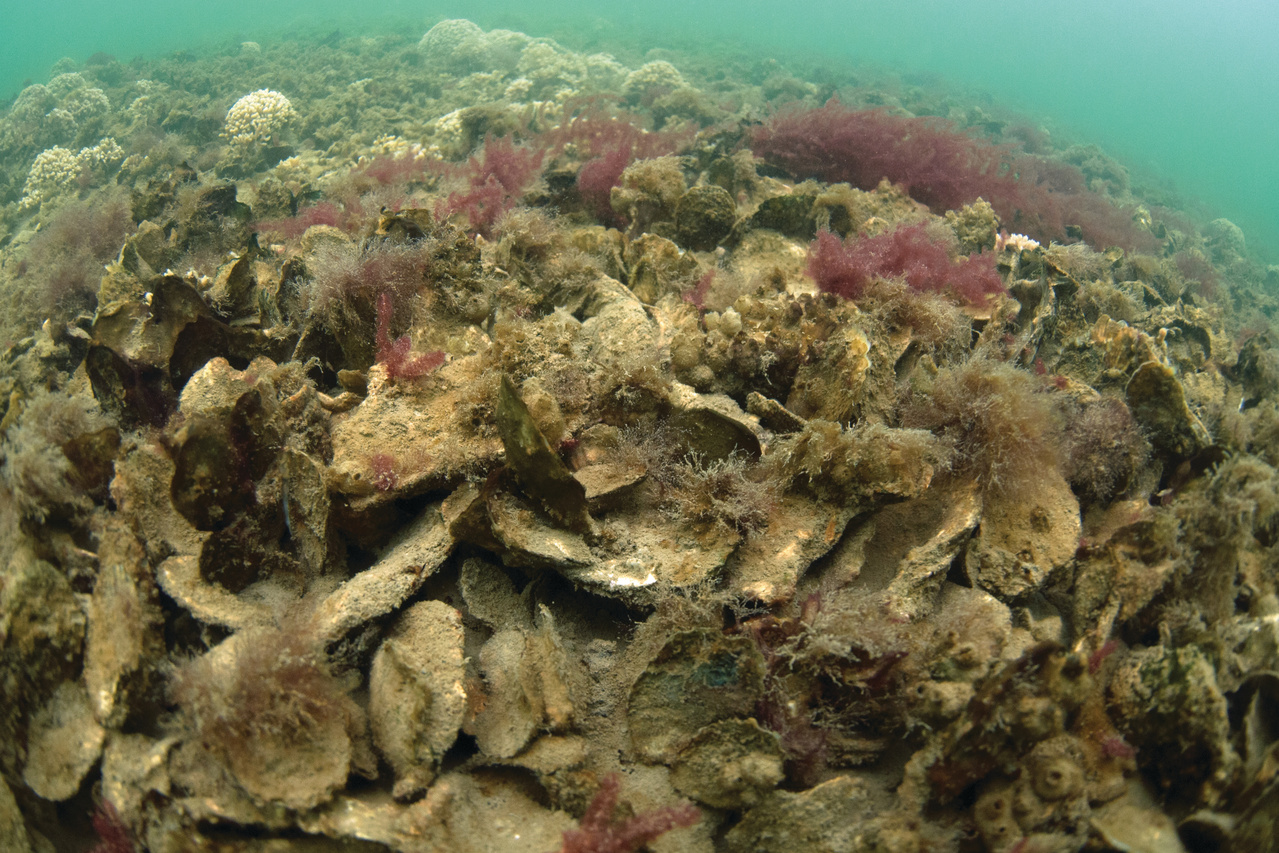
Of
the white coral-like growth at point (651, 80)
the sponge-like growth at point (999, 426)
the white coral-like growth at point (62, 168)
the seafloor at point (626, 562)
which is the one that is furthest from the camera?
the white coral-like growth at point (651, 80)

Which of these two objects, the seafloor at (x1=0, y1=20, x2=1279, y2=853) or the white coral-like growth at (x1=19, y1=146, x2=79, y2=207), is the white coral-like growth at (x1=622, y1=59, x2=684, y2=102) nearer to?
the white coral-like growth at (x1=19, y1=146, x2=79, y2=207)

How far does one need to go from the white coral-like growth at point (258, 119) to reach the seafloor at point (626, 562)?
958cm

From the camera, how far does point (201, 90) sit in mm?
19109

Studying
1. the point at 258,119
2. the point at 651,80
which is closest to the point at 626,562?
the point at 258,119

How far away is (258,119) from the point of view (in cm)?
1228

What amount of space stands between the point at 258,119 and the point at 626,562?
14.5 m

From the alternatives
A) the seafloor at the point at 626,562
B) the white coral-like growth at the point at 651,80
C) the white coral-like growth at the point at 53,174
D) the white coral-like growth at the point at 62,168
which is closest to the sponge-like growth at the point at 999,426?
the seafloor at the point at 626,562

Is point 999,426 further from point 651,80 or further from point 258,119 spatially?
point 651,80

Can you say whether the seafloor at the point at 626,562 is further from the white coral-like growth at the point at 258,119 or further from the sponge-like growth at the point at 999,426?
the white coral-like growth at the point at 258,119

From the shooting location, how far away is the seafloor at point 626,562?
2002 mm

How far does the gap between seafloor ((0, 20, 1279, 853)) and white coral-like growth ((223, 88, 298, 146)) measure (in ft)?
31.4

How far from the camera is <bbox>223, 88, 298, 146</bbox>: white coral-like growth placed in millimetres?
12055

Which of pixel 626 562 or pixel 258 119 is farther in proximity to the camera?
pixel 258 119

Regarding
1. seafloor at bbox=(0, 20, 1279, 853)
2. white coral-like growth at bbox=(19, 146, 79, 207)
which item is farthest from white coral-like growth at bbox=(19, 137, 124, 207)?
seafloor at bbox=(0, 20, 1279, 853)
